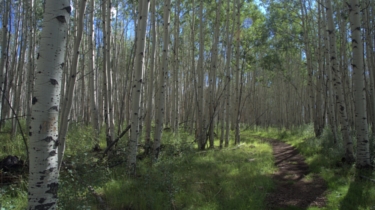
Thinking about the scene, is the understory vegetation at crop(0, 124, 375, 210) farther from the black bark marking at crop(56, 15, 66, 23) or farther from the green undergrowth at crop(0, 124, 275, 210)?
the black bark marking at crop(56, 15, 66, 23)

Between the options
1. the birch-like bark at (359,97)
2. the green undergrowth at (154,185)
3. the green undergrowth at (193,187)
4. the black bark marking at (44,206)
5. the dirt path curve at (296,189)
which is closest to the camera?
the black bark marking at (44,206)

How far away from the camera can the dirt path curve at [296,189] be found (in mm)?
5257

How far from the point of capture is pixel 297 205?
202 inches

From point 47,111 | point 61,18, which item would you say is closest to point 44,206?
point 47,111

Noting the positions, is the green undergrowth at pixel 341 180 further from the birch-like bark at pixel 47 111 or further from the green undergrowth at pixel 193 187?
the birch-like bark at pixel 47 111

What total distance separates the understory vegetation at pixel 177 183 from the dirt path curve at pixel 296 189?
0.17 m

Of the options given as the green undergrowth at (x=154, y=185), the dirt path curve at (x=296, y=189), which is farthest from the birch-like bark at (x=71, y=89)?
the dirt path curve at (x=296, y=189)

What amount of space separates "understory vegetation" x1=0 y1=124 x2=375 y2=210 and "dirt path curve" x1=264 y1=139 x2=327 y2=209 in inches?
6.8

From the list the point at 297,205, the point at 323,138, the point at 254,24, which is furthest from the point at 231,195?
the point at 254,24

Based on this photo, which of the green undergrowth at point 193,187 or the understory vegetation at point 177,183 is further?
the green undergrowth at point 193,187

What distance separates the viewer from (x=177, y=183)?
6.02 metres

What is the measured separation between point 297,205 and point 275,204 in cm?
39

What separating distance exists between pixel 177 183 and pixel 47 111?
3.90m

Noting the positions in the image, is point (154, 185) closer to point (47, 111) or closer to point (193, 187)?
point (193, 187)
